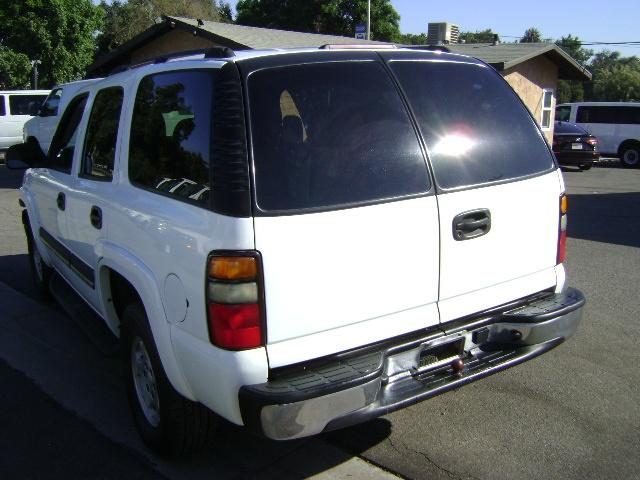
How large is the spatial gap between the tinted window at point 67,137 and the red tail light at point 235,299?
2.32 m

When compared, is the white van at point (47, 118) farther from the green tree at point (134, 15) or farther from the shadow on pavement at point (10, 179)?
the green tree at point (134, 15)

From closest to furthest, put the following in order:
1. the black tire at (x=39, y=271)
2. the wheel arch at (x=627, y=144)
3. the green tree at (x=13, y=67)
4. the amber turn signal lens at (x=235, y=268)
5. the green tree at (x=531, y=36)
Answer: the amber turn signal lens at (x=235, y=268), the black tire at (x=39, y=271), the wheel arch at (x=627, y=144), the green tree at (x=13, y=67), the green tree at (x=531, y=36)

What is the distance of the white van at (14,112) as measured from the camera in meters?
19.5

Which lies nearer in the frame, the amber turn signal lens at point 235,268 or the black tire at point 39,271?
the amber turn signal lens at point 235,268

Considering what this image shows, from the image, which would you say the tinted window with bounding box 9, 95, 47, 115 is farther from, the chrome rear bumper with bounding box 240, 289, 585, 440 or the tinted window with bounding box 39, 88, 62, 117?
the chrome rear bumper with bounding box 240, 289, 585, 440

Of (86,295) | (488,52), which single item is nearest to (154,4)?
(488,52)

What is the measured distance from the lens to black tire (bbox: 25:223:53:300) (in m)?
5.87

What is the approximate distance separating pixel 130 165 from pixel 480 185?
5.91 ft

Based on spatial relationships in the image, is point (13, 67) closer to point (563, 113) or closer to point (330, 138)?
point (563, 113)

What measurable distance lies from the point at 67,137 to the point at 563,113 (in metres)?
20.4

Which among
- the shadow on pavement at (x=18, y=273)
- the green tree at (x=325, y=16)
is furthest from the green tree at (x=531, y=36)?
the shadow on pavement at (x=18, y=273)

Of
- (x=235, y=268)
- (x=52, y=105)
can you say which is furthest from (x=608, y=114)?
(x=235, y=268)

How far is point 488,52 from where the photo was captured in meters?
19.8

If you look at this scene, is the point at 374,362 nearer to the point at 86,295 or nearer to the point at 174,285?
the point at 174,285
